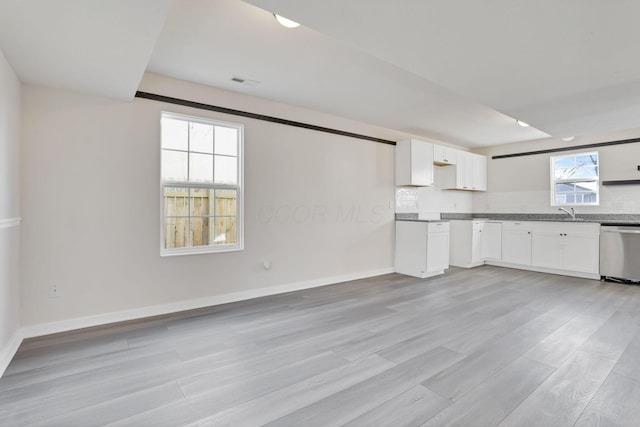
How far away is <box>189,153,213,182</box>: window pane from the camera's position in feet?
11.5

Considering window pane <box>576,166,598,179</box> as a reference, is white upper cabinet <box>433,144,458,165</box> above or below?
above

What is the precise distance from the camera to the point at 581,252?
16.7ft

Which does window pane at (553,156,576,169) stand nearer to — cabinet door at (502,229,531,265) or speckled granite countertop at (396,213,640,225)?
speckled granite countertop at (396,213,640,225)

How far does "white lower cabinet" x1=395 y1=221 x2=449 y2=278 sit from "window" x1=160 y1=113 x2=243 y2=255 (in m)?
2.83

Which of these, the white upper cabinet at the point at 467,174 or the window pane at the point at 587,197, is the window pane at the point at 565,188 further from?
the white upper cabinet at the point at 467,174

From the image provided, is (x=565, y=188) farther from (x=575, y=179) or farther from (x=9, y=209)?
(x=9, y=209)

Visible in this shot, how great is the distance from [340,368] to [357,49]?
254cm

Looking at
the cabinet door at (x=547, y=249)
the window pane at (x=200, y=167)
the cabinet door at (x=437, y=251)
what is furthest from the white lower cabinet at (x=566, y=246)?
the window pane at (x=200, y=167)

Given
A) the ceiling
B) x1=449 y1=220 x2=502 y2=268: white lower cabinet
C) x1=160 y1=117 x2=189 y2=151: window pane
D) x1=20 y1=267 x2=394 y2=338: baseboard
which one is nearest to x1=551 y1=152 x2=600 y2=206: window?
x1=449 y1=220 x2=502 y2=268: white lower cabinet

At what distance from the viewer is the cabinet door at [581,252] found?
4.97m

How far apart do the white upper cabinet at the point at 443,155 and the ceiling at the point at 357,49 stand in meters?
1.78

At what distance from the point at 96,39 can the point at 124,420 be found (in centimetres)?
220

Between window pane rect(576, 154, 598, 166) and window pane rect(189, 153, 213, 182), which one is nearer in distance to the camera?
window pane rect(189, 153, 213, 182)

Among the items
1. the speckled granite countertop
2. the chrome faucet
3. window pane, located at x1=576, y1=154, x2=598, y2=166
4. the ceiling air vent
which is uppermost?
the ceiling air vent
